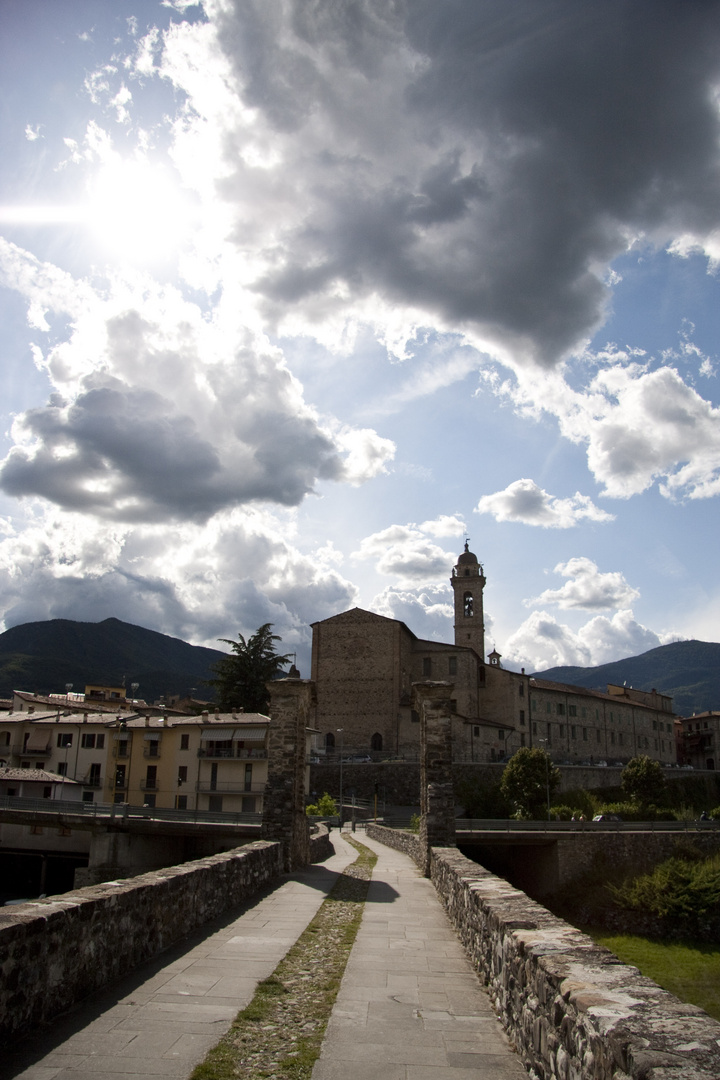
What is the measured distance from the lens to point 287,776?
1625 cm

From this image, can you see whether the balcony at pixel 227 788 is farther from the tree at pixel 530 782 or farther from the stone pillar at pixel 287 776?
the stone pillar at pixel 287 776

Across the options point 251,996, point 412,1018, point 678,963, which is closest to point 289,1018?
point 251,996

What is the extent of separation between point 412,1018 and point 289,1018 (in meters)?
0.95

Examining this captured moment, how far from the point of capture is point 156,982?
6.18m

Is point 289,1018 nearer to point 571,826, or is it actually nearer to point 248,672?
point 571,826

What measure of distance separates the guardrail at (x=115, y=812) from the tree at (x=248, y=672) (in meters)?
19.5

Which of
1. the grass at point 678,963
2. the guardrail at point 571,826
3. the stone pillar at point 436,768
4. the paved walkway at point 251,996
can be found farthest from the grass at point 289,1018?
the guardrail at point 571,826

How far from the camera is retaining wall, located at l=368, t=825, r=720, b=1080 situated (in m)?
2.74

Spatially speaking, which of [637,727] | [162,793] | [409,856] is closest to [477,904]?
[409,856]

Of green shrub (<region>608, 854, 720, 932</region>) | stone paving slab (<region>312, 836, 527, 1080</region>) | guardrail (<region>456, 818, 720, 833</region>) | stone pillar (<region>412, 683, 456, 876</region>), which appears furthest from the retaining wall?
green shrub (<region>608, 854, 720, 932</region>)

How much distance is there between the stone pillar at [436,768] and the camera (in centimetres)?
1622

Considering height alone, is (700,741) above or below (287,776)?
above

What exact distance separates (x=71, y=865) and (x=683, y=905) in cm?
3010

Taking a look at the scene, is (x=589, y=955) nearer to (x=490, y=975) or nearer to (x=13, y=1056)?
(x=490, y=975)
